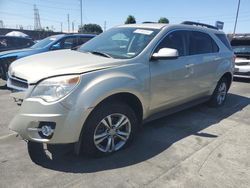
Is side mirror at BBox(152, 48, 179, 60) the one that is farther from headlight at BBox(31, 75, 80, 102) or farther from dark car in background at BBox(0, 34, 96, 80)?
dark car in background at BBox(0, 34, 96, 80)

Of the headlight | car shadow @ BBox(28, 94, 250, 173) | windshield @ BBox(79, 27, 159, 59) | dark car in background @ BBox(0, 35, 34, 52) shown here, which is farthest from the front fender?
dark car in background @ BBox(0, 35, 34, 52)

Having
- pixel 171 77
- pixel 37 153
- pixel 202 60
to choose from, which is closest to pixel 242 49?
pixel 202 60

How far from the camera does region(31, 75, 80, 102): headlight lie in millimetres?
3021

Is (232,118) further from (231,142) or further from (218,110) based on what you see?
(231,142)

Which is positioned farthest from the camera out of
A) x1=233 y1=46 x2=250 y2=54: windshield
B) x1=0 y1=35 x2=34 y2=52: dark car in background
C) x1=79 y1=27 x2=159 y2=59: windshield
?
x1=0 y1=35 x2=34 y2=52: dark car in background

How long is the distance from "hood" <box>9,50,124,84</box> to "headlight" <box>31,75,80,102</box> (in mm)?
79

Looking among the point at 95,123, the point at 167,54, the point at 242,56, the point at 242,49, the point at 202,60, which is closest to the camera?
the point at 95,123

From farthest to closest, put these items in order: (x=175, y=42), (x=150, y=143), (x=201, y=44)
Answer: (x=201, y=44), (x=175, y=42), (x=150, y=143)

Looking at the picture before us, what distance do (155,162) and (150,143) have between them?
2.00 feet

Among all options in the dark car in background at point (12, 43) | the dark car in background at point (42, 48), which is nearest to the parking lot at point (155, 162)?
the dark car in background at point (42, 48)

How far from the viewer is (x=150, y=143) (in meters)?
4.08

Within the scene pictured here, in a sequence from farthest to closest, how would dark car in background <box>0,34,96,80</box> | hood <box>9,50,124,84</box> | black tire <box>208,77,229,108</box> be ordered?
dark car in background <box>0,34,96,80</box> < black tire <box>208,77,229,108</box> < hood <box>9,50,124,84</box>

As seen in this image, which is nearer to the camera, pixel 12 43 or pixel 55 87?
pixel 55 87

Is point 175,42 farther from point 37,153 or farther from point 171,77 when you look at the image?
point 37,153
